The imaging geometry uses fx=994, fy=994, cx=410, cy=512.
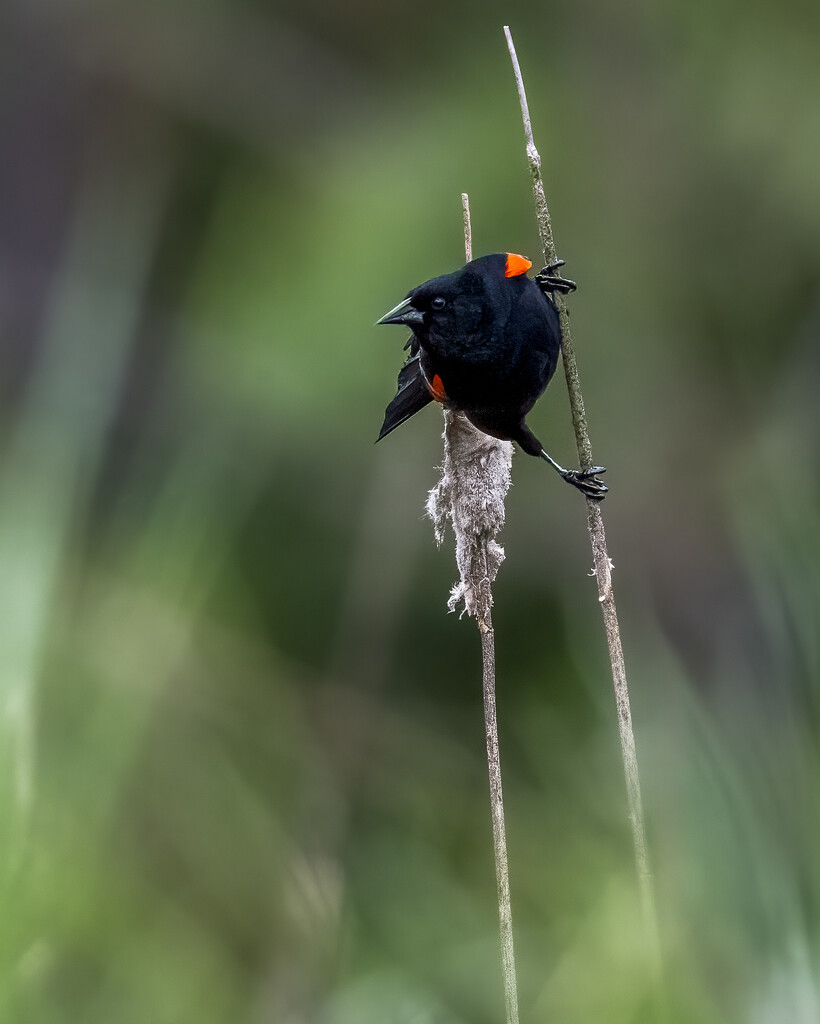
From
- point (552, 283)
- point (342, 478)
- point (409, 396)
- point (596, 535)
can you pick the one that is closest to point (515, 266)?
point (552, 283)

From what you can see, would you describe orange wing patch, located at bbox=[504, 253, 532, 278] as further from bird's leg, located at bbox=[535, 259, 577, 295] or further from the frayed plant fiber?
the frayed plant fiber

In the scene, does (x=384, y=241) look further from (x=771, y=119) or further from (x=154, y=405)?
(x=771, y=119)

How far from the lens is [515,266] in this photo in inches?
50.1

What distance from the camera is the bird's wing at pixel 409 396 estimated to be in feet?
4.64

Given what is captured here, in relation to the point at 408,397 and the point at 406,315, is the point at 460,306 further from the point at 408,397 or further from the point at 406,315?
the point at 408,397

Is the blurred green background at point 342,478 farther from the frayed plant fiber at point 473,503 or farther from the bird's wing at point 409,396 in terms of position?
the bird's wing at point 409,396

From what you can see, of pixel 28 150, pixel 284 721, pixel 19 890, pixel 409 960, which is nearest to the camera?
pixel 19 890

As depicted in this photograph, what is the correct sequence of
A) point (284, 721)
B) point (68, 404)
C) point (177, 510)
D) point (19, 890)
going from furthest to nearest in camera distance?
point (284, 721) → point (68, 404) → point (177, 510) → point (19, 890)

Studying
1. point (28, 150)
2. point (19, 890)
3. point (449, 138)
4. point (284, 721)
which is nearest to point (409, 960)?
point (19, 890)

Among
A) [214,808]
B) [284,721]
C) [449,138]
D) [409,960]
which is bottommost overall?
[409,960]

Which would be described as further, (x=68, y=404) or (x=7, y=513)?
(x=68, y=404)

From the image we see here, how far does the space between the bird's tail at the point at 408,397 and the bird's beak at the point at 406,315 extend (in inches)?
8.8

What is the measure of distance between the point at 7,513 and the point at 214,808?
756 mm

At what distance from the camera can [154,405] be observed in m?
2.55
